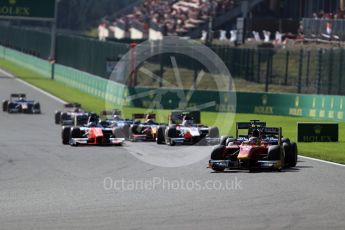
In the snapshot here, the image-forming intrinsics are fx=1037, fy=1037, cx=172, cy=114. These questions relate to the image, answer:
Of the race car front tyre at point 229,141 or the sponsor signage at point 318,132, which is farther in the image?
the sponsor signage at point 318,132

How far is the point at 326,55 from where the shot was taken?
42719 mm

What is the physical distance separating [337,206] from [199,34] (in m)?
55.1

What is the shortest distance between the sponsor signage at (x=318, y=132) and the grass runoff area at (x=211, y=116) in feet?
1.13

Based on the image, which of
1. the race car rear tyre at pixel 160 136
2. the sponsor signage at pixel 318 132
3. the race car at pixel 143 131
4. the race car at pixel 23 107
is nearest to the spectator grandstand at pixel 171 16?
the race car at pixel 23 107

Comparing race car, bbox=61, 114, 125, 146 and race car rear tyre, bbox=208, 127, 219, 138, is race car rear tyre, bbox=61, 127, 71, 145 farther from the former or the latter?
race car rear tyre, bbox=208, 127, 219, 138

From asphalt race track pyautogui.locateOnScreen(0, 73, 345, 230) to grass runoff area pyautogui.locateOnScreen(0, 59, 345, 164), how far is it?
10.0 ft

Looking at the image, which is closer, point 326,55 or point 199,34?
point 326,55

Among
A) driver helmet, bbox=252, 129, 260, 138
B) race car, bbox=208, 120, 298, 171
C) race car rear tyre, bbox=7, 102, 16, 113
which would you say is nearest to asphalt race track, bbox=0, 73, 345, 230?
race car, bbox=208, 120, 298, 171

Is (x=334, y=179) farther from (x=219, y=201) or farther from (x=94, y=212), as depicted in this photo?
(x=94, y=212)

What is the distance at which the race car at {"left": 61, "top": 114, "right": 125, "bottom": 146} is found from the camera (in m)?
28.9

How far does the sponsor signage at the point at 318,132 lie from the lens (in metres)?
30.9

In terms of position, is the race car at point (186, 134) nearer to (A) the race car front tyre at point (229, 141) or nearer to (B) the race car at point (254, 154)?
(A) the race car front tyre at point (229, 141)

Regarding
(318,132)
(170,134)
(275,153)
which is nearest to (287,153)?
(275,153)

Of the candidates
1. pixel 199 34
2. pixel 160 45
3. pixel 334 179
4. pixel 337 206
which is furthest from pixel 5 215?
pixel 199 34
